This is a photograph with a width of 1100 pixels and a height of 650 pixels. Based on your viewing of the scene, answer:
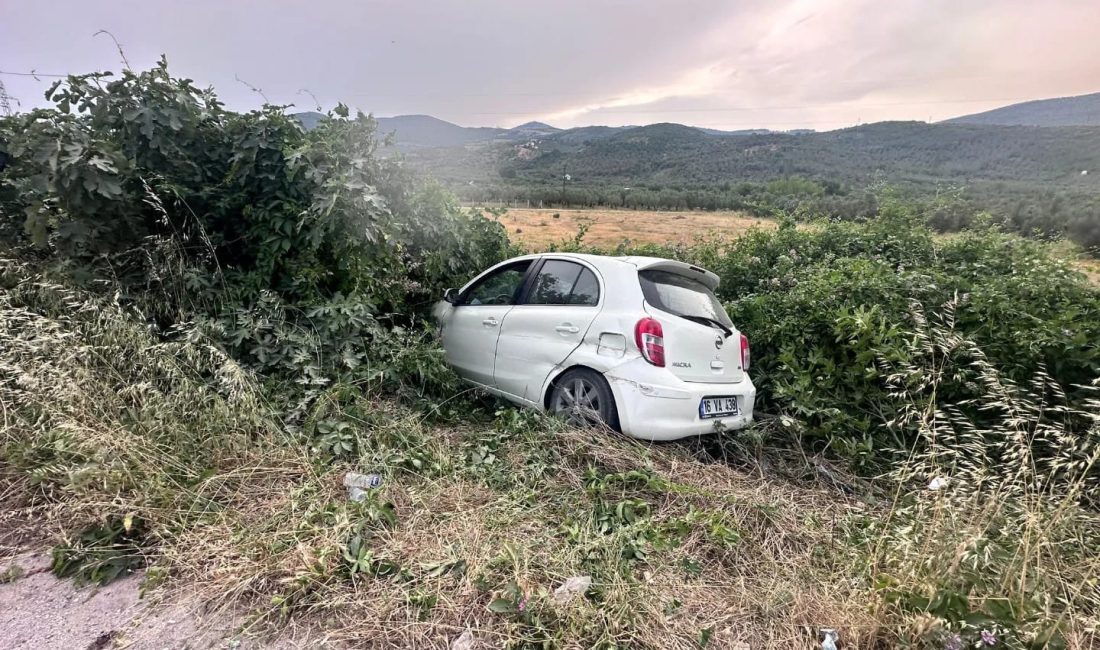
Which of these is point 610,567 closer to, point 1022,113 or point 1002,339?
point 1002,339

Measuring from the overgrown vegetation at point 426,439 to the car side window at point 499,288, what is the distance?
0.65m

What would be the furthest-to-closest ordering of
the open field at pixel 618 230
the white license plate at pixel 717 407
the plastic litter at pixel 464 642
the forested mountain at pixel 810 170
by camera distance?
the open field at pixel 618 230, the forested mountain at pixel 810 170, the white license plate at pixel 717 407, the plastic litter at pixel 464 642

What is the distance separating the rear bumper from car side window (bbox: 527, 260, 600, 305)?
2.17 feet

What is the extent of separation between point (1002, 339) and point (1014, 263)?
2093 mm

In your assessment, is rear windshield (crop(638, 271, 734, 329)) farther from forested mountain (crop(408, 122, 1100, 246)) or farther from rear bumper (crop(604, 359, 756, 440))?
forested mountain (crop(408, 122, 1100, 246))

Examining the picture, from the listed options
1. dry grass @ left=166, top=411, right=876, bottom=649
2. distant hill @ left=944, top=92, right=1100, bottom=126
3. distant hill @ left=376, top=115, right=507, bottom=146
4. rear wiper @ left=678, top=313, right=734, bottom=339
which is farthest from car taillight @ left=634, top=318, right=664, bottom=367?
distant hill @ left=944, top=92, right=1100, bottom=126

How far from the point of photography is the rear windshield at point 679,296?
12.1 ft

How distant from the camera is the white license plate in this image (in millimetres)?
3539

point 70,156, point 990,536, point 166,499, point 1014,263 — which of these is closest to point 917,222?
point 1014,263

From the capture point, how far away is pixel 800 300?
15.2 ft

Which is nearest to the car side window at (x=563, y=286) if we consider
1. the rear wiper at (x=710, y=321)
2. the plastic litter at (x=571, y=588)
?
the rear wiper at (x=710, y=321)

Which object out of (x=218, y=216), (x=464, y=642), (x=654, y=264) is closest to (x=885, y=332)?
(x=654, y=264)

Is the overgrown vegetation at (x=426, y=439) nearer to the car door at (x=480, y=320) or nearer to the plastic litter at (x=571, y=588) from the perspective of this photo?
the plastic litter at (x=571, y=588)

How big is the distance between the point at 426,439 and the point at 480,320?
1.52 metres
